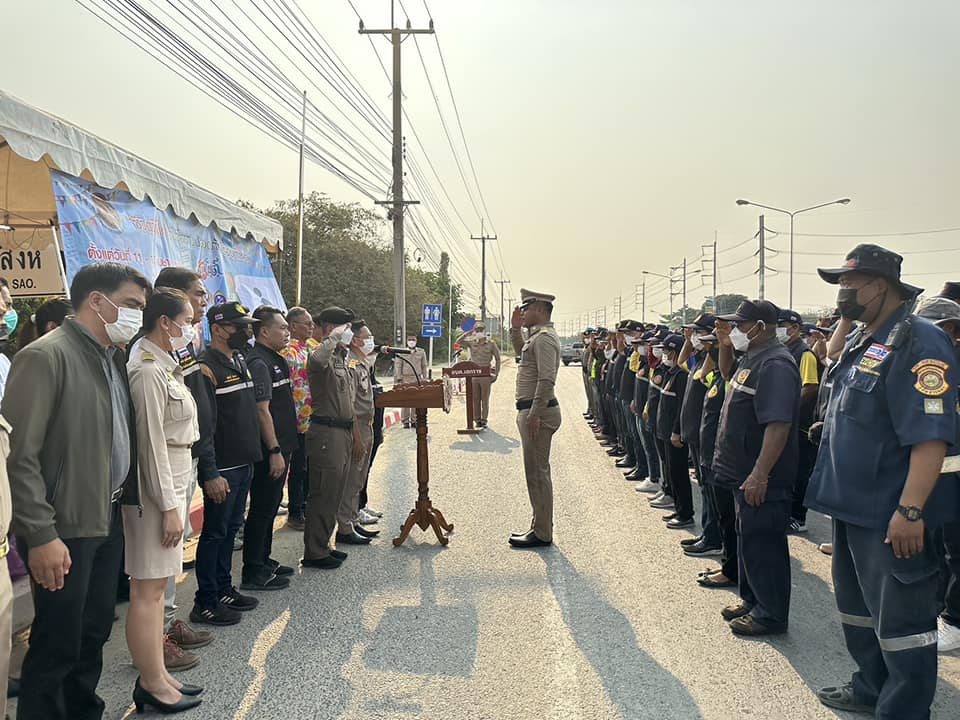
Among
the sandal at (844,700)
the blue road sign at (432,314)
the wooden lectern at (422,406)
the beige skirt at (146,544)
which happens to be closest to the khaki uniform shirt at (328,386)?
the wooden lectern at (422,406)

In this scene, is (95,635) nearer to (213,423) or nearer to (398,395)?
(213,423)

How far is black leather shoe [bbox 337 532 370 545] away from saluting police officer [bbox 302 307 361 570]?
1.60ft

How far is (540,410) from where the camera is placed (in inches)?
257

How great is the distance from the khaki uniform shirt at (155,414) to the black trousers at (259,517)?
1820mm

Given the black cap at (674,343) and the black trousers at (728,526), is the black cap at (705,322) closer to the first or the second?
the black cap at (674,343)

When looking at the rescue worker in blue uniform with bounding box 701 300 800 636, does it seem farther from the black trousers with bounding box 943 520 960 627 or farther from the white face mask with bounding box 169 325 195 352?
the white face mask with bounding box 169 325 195 352

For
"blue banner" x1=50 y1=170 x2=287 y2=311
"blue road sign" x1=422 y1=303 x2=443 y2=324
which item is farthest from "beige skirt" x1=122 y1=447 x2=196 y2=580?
"blue road sign" x1=422 y1=303 x2=443 y2=324

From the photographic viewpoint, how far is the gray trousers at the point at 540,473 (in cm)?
648

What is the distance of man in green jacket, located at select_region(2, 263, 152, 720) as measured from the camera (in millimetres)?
2881

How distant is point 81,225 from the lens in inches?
270

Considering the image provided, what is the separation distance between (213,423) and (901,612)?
3853mm

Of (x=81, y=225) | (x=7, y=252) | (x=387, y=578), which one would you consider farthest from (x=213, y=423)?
(x=7, y=252)

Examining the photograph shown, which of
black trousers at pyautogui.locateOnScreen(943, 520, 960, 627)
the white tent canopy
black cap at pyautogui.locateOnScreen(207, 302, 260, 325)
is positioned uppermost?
the white tent canopy

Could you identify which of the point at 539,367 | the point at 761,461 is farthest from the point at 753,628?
the point at 539,367
